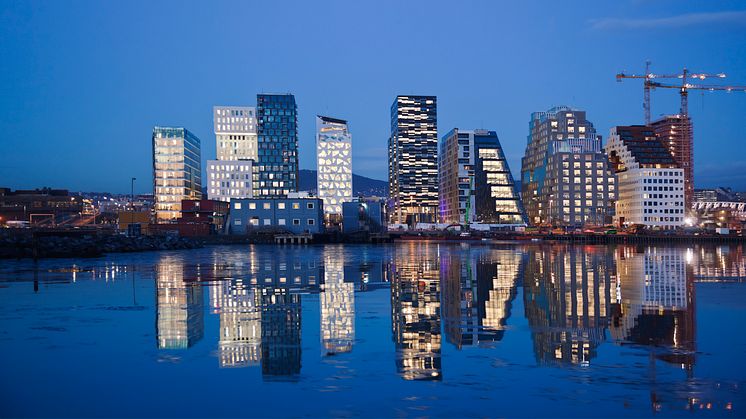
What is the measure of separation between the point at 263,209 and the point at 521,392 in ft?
440

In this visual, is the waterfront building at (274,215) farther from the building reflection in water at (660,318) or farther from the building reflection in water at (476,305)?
the building reflection in water at (660,318)

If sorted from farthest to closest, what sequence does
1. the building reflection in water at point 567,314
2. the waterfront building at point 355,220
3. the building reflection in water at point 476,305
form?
the waterfront building at point 355,220 → the building reflection in water at point 476,305 → the building reflection in water at point 567,314

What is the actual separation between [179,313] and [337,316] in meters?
5.36

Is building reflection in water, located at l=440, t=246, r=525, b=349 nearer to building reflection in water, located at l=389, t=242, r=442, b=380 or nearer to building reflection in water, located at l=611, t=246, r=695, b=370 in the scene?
building reflection in water, located at l=389, t=242, r=442, b=380

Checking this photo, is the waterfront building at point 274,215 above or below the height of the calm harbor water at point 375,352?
above

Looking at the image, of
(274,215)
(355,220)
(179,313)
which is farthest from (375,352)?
(355,220)

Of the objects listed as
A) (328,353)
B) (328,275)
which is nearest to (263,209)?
(328,275)

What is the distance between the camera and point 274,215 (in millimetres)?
142000

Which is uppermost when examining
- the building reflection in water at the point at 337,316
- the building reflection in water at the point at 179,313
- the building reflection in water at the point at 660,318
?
the building reflection in water at the point at 179,313

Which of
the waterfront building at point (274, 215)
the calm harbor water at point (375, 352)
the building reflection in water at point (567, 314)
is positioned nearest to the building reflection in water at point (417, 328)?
the calm harbor water at point (375, 352)

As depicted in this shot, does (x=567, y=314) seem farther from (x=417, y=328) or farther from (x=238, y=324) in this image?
(x=238, y=324)

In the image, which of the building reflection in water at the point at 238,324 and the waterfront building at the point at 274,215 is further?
the waterfront building at the point at 274,215

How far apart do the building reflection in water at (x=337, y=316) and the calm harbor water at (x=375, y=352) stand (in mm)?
87

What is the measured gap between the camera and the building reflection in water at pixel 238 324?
48.1ft
